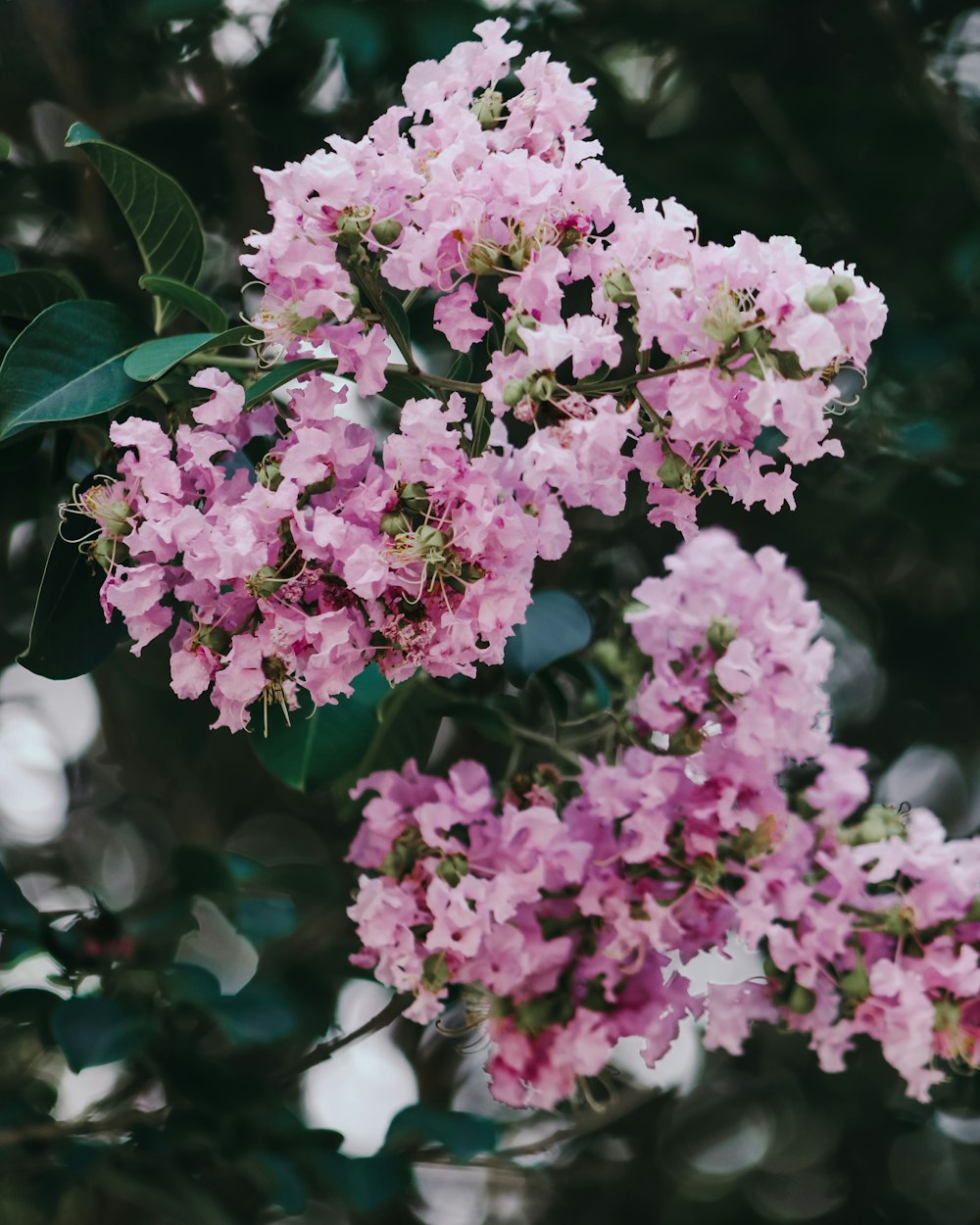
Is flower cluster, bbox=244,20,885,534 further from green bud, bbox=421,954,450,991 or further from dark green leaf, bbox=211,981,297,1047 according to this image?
dark green leaf, bbox=211,981,297,1047

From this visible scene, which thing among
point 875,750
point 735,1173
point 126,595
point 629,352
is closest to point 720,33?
point 629,352

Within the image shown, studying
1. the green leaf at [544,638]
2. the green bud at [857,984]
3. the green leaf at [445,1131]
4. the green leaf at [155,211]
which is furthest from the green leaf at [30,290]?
the green leaf at [445,1131]

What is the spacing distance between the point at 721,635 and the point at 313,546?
333mm

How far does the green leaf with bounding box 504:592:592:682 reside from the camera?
3.29 feet

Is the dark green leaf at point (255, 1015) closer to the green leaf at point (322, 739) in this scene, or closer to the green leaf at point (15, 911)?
the green leaf at point (15, 911)

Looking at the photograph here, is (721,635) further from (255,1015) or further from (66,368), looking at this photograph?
(255,1015)

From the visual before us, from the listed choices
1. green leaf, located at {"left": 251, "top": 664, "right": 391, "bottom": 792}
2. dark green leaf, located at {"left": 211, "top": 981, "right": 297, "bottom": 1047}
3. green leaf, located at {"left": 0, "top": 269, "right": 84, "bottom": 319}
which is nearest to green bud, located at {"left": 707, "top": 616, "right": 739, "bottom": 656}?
green leaf, located at {"left": 251, "top": 664, "right": 391, "bottom": 792}

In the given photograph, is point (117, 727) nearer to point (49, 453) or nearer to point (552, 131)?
point (49, 453)

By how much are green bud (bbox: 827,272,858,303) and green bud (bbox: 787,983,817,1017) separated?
52 cm

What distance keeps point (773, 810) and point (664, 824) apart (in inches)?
3.0

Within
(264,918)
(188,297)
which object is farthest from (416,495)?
(264,918)

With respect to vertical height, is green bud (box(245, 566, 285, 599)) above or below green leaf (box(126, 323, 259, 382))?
below

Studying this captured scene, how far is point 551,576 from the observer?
66.2 inches

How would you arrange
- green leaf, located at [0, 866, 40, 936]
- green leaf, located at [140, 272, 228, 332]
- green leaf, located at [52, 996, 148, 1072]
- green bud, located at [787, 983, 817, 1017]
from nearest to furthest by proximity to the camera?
green leaf, located at [140, 272, 228, 332]
green bud, located at [787, 983, 817, 1017]
green leaf, located at [52, 996, 148, 1072]
green leaf, located at [0, 866, 40, 936]
